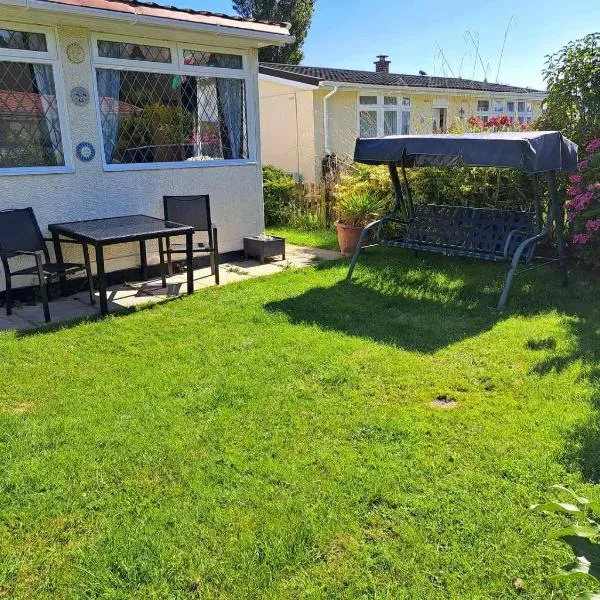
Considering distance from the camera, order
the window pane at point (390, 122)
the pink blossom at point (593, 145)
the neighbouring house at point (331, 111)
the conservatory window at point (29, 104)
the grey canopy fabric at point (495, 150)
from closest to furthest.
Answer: the grey canopy fabric at point (495, 150) → the conservatory window at point (29, 104) → the pink blossom at point (593, 145) → the neighbouring house at point (331, 111) → the window pane at point (390, 122)

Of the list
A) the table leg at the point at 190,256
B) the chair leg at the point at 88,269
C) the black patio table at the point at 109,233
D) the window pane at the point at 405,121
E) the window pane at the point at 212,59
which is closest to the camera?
the black patio table at the point at 109,233

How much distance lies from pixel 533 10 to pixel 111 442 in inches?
417

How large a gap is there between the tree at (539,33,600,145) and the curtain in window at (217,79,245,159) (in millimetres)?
4092

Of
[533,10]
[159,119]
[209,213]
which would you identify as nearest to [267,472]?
[209,213]

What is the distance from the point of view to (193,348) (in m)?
4.69

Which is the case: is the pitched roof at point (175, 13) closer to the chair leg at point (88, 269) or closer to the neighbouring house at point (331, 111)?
the chair leg at point (88, 269)

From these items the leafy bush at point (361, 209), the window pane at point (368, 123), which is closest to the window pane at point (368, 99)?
the window pane at point (368, 123)

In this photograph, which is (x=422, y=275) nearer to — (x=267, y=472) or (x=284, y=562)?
(x=267, y=472)

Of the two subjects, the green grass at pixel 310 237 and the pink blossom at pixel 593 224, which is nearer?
the pink blossom at pixel 593 224

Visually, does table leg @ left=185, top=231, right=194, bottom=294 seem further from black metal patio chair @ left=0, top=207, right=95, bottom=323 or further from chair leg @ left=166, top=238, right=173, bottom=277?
black metal patio chair @ left=0, top=207, right=95, bottom=323

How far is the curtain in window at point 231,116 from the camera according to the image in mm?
7730

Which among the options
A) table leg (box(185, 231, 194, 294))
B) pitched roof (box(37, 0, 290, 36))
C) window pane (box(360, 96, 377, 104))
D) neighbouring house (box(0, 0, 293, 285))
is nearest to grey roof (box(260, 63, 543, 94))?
window pane (box(360, 96, 377, 104))

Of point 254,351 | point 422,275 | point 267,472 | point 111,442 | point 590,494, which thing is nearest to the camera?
point 590,494

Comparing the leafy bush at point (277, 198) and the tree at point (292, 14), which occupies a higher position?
the tree at point (292, 14)
